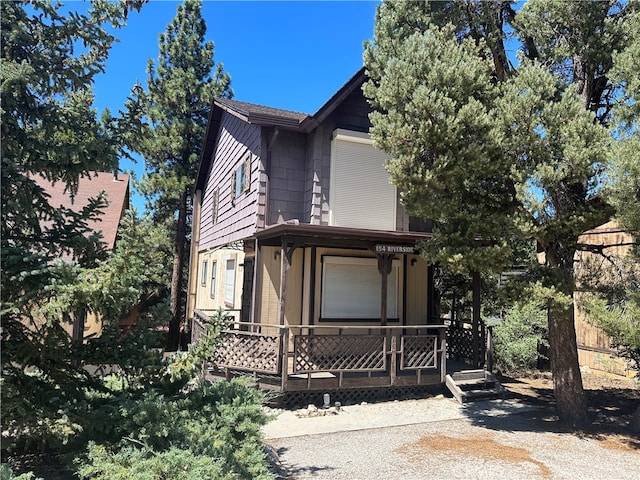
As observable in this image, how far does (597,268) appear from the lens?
7621mm

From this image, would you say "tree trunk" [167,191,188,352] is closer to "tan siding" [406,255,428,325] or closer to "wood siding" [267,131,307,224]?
"wood siding" [267,131,307,224]

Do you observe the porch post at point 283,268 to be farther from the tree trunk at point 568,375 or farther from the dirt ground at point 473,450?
the tree trunk at point 568,375

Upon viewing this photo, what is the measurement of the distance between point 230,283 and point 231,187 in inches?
114

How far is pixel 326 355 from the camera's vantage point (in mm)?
8859

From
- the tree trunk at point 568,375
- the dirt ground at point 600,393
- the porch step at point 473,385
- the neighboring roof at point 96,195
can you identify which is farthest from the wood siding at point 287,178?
the dirt ground at point 600,393

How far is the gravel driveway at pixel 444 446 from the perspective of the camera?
221 inches

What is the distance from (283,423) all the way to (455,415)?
10.7ft

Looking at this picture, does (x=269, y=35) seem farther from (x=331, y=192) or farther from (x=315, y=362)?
(x=315, y=362)

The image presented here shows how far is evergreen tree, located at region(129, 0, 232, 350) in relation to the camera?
58.9 feet

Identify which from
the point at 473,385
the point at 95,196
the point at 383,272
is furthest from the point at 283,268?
the point at 95,196

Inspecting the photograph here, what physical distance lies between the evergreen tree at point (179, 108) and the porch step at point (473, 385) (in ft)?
39.3

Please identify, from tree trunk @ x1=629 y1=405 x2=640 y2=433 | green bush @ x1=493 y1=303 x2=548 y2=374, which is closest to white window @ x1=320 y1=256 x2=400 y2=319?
green bush @ x1=493 y1=303 x2=548 y2=374

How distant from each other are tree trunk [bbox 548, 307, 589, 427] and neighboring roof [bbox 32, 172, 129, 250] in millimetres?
8846

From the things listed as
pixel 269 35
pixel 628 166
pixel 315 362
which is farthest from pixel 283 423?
pixel 269 35
